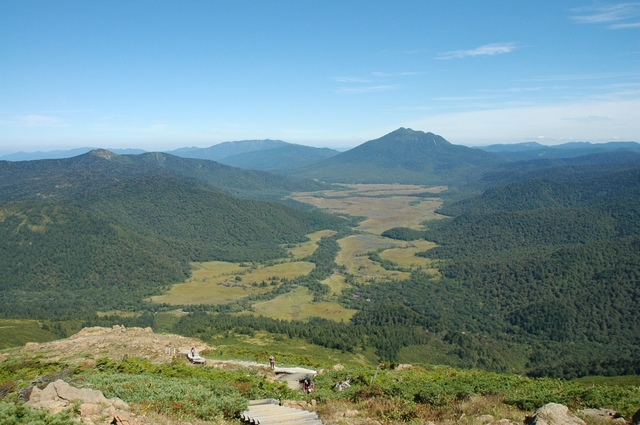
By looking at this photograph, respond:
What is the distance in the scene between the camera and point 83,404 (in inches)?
619

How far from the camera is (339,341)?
77375mm

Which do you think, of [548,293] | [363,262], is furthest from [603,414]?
[363,262]

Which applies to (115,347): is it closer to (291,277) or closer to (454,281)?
(291,277)

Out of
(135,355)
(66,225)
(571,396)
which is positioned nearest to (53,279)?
(66,225)

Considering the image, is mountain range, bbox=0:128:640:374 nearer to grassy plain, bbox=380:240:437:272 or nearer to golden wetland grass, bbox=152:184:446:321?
golden wetland grass, bbox=152:184:446:321

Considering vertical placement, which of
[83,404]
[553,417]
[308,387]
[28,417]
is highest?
[28,417]

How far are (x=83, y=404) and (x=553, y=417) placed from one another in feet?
56.4

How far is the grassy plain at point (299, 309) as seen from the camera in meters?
110

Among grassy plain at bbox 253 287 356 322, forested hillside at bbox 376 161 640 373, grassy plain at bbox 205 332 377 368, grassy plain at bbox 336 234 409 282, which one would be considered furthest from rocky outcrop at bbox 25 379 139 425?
grassy plain at bbox 336 234 409 282

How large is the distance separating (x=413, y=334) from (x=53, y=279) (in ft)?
383

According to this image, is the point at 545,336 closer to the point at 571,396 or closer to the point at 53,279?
the point at 571,396

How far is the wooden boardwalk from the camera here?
1744 centimetres

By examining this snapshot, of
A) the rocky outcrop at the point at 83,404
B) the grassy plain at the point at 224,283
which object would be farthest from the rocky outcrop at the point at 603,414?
the grassy plain at the point at 224,283

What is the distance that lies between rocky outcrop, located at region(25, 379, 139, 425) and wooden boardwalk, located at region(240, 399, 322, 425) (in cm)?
445
